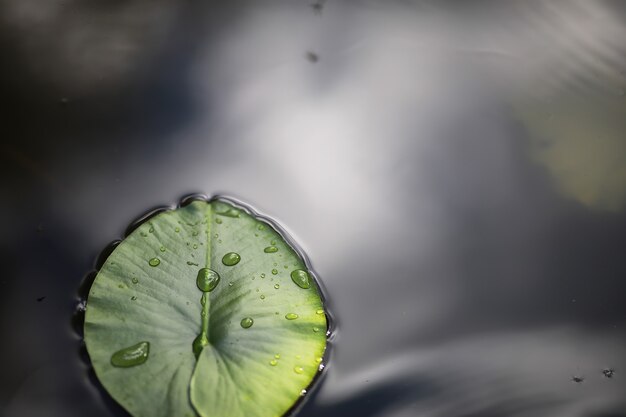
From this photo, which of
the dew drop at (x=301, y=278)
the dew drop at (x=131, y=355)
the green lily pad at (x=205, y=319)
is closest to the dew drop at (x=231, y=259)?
the green lily pad at (x=205, y=319)

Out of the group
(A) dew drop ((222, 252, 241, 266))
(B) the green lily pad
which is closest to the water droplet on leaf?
(B) the green lily pad

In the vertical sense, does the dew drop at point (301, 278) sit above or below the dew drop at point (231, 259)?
below

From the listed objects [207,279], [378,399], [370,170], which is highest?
[370,170]

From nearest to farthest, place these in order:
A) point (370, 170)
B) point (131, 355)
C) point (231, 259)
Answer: point (131, 355) < point (231, 259) < point (370, 170)

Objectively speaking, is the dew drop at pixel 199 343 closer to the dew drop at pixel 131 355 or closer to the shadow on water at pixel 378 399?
the dew drop at pixel 131 355

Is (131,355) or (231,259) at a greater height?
(231,259)

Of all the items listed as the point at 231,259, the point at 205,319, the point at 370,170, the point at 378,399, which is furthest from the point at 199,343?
the point at 370,170

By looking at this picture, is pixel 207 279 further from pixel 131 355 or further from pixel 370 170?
pixel 370 170

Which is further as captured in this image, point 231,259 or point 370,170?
point 370,170
